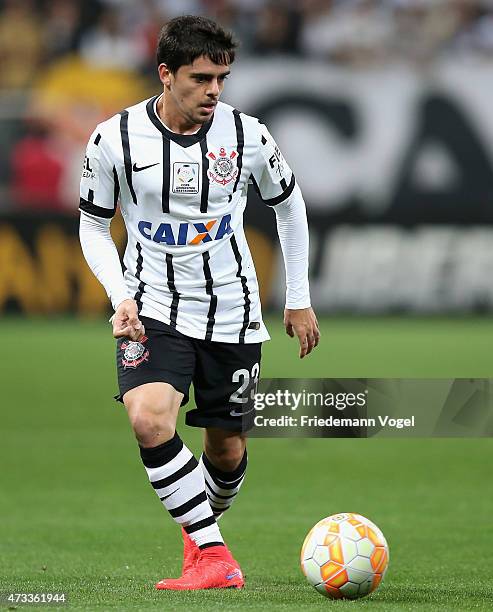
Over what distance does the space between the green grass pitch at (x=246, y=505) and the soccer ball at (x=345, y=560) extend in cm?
7

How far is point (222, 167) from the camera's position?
16.5 ft

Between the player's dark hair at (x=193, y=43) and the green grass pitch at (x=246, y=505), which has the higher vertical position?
the player's dark hair at (x=193, y=43)

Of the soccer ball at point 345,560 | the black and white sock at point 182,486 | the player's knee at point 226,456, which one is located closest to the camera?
the soccer ball at point 345,560

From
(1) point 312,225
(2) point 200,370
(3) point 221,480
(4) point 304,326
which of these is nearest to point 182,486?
(2) point 200,370

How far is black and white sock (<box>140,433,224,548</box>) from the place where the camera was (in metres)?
4.85

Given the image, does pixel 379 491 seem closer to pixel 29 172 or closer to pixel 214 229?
pixel 214 229

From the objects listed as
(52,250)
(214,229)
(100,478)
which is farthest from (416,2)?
(214,229)

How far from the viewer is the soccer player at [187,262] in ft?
15.8

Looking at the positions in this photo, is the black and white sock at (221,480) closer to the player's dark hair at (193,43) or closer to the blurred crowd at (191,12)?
the player's dark hair at (193,43)

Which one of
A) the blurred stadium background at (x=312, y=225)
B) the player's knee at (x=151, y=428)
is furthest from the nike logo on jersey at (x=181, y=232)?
the blurred stadium background at (x=312, y=225)

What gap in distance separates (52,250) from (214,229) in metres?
14.8

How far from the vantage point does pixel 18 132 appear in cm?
2067

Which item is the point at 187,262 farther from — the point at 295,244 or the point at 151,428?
the point at 151,428

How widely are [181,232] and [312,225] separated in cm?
1482
